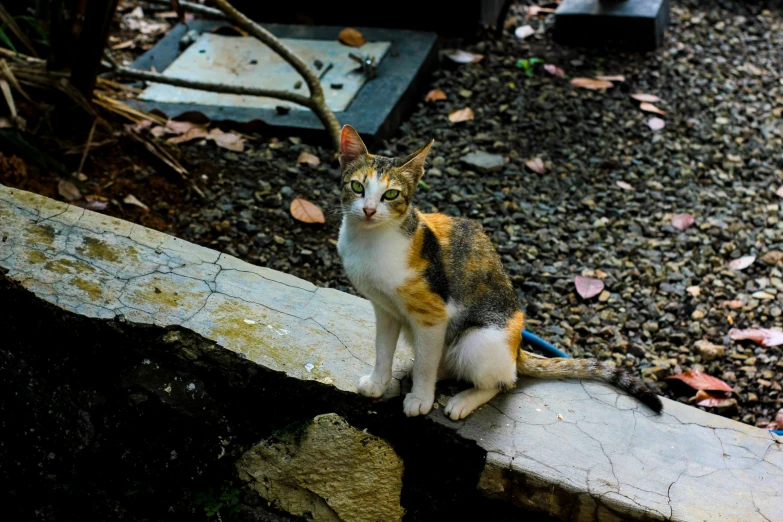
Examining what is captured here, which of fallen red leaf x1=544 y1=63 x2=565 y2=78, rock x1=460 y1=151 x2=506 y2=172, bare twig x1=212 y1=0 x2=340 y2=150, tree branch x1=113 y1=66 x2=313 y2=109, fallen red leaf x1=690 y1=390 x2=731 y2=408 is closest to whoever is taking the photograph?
fallen red leaf x1=690 y1=390 x2=731 y2=408

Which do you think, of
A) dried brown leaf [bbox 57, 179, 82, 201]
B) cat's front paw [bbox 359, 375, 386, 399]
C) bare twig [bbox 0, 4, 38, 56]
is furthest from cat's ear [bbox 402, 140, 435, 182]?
bare twig [bbox 0, 4, 38, 56]

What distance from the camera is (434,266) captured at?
275 centimetres

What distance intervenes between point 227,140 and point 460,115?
1.57 meters

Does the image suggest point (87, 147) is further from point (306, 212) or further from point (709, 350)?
point (709, 350)

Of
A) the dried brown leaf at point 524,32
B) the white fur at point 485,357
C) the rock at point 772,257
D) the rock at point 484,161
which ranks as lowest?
the rock at point 484,161

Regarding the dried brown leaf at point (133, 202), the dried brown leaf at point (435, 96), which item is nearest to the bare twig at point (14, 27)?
the dried brown leaf at point (133, 202)

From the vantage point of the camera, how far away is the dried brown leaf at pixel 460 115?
216 inches

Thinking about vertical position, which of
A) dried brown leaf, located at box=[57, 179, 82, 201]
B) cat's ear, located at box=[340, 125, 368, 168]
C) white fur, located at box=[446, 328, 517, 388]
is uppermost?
cat's ear, located at box=[340, 125, 368, 168]

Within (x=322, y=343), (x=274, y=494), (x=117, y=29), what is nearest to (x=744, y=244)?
(x=322, y=343)

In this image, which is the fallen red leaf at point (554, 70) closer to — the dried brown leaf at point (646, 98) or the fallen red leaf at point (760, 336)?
the dried brown leaf at point (646, 98)

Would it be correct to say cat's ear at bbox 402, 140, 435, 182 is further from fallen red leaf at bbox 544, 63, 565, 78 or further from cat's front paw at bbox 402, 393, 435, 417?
fallen red leaf at bbox 544, 63, 565, 78

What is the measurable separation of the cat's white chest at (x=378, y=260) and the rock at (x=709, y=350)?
6.06ft

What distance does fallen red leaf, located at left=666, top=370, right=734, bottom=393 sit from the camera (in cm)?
361

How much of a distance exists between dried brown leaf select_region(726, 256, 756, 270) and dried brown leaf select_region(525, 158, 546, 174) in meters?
1.23
